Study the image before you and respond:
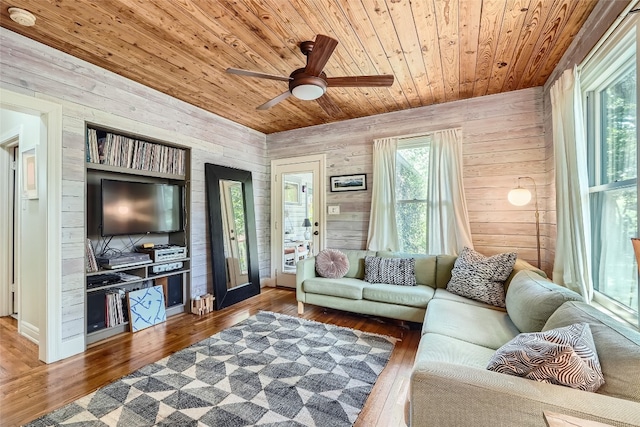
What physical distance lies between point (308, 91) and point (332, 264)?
204 cm

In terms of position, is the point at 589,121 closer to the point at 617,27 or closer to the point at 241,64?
the point at 617,27

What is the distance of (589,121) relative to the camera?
2.15 meters

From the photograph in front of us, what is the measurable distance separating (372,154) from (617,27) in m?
2.54

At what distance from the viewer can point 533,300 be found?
179 centimetres

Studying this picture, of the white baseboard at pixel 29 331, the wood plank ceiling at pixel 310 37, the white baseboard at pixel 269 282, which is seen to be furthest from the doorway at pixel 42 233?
the white baseboard at pixel 269 282

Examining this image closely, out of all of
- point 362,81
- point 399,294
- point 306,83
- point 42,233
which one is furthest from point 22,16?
point 399,294

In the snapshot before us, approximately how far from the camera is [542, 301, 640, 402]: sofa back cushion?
992 mm

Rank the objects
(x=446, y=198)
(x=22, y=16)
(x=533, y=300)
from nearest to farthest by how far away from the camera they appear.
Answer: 1. (x=533, y=300)
2. (x=22, y=16)
3. (x=446, y=198)

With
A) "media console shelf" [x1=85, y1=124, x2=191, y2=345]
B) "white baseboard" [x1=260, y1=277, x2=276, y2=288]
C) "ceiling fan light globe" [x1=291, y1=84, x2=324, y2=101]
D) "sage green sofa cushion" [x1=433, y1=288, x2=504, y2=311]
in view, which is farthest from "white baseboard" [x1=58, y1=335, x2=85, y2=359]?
"sage green sofa cushion" [x1=433, y1=288, x2=504, y2=311]

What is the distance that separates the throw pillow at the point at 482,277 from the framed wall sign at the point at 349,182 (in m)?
1.67

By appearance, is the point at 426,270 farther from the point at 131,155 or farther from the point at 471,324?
the point at 131,155

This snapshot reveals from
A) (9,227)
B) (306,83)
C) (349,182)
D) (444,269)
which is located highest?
(306,83)

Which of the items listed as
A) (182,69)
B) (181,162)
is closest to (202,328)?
(181,162)

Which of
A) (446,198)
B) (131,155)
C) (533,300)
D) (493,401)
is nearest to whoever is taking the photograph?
(493,401)
